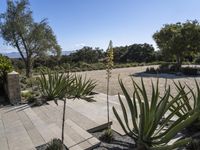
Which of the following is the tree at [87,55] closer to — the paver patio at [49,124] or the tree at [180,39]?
the tree at [180,39]

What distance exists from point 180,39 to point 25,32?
13.1 m

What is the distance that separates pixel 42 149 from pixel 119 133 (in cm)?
145

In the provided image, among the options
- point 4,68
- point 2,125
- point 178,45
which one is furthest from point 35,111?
point 178,45

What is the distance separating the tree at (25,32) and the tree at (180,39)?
416 inches

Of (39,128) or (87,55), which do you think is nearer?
(39,128)

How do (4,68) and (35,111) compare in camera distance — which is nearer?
(35,111)

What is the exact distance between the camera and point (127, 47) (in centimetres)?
4097

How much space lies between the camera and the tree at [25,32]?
17.1 m

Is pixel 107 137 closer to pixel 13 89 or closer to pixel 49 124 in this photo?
pixel 49 124

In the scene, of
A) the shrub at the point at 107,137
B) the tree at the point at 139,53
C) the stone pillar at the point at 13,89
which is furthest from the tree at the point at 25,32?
the tree at the point at 139,53

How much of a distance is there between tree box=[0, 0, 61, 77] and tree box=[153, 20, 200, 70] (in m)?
10.6

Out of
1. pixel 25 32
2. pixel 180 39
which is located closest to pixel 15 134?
pixel 25 32

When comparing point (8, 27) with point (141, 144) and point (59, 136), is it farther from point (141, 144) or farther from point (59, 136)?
point (141, 144)

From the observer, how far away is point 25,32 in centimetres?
1728
